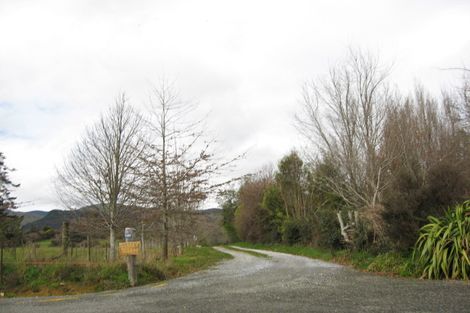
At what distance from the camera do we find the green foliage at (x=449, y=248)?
9.70 metres

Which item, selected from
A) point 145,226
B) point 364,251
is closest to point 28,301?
point 145,226

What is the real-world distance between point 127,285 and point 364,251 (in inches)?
360

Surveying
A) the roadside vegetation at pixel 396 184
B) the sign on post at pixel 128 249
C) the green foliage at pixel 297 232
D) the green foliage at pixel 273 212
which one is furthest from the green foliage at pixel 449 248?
the green foliage at pixel 273 212

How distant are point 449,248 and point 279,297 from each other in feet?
15.2

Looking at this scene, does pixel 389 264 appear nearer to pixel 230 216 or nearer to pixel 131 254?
pixel 131 254

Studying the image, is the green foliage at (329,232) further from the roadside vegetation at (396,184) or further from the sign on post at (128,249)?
the sign on post at (128,249)

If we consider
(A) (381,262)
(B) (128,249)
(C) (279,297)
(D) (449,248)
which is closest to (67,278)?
(B) (128,249)

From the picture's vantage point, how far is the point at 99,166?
16078mm

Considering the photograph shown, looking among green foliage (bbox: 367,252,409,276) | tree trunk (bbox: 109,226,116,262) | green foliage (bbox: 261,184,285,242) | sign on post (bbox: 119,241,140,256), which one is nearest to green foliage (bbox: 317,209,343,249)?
green foliage (bbox: 367,252,409,276)

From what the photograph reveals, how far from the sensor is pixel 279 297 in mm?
8156

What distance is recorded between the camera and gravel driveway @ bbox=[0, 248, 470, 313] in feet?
22.8

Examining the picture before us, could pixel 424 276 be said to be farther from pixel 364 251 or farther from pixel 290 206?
pixel 290 206

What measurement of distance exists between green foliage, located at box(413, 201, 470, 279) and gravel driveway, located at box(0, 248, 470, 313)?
2.03 ft

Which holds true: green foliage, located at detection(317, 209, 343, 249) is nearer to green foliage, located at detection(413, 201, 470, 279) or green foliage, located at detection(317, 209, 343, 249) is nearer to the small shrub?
the small shrub
